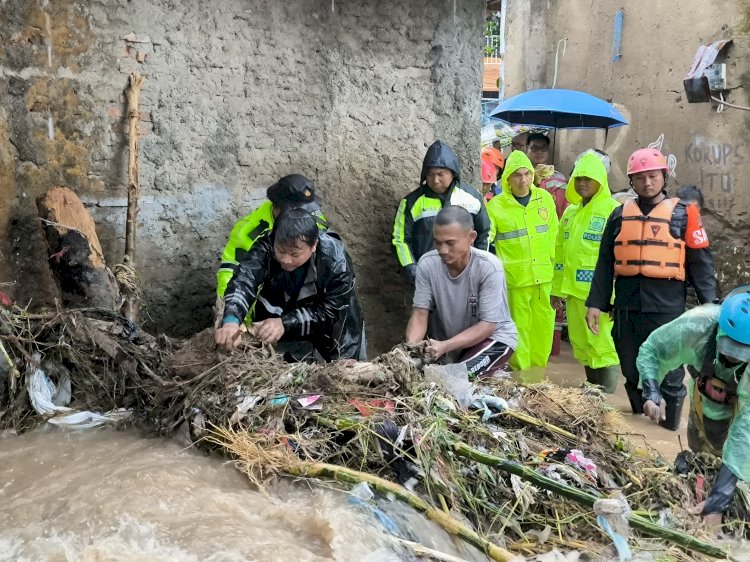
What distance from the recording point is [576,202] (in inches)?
245

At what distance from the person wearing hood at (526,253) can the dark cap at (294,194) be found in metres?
1.89

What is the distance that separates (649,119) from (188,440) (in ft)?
26.9

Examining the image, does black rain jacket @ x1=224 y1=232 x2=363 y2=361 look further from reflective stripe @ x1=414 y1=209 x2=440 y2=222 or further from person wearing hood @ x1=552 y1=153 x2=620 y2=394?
person wearing hood @ x1=552 y1=153 x2=620 y2=394

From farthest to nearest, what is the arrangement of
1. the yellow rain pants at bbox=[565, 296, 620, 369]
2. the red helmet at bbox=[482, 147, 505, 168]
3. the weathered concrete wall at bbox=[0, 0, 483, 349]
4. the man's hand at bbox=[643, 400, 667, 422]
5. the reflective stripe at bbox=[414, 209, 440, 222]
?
1. the red helmet at bbox=[482, 147, 505, 168]
2. the yellow rain pants at bbox=[565, 296, 620, 369]
3. the reflective stripe at bbox=[414, 209, 440, 222]
4. the weathered concrete wall at bbox=[0, 0, 483, 349]
5. the man's hand at bbox=[643, 400, 667, 422]

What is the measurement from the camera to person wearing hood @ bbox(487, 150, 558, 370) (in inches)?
239

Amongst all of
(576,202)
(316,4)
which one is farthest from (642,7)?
(316,4)

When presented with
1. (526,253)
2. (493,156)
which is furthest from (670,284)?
(493,156)

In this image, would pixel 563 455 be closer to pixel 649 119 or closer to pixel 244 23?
pixel 244 23

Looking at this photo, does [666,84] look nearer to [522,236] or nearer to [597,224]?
[597,224]

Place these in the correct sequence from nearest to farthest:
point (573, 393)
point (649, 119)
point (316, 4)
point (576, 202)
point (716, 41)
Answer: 1. point (573, 393)
2. point (316, 4)
3. point (576, 202)
4. point (716, 41)
5. point (649, 119)

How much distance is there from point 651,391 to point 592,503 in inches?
44.7

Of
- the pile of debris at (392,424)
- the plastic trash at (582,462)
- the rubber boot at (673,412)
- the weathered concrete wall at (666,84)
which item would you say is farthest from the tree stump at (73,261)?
the weathered concrete wall at (666,84)

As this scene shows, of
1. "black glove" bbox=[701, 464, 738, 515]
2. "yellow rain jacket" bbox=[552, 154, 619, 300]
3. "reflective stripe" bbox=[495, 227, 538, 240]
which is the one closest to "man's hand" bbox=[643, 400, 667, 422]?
"black glove" bbox=[701, 464, 738, 515]

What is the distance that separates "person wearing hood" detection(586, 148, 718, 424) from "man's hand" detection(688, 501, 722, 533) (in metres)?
2.14
